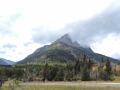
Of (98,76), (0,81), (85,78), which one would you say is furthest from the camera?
(98,76)

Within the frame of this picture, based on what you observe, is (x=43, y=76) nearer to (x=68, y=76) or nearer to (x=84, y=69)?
(x=68, y=76)

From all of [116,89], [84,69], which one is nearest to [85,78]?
[84,69]

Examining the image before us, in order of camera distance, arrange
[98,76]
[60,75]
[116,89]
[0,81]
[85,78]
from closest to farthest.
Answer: [0,81] → [116,89] → [85,78] → [60,75] → [98,76]

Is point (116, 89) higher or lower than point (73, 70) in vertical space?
lower

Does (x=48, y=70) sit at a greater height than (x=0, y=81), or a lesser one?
greater

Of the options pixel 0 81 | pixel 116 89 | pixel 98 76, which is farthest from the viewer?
pixel 98 76

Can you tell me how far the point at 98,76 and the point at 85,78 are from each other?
3433cm

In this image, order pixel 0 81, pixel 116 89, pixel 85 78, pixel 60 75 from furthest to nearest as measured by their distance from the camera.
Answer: pixel 60 75 < pixel 85 78 < pixel 116 89 < pixel 0 81

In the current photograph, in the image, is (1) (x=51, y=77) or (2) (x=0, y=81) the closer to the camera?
(2) (x=0, y=81)

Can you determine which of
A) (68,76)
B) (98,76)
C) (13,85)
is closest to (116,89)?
(13,85)

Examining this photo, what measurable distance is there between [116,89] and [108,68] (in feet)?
502

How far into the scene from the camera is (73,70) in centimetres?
19950

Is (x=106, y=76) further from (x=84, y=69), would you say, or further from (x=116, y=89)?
(x=116, y=89)

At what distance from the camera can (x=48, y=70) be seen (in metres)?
193
